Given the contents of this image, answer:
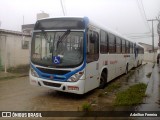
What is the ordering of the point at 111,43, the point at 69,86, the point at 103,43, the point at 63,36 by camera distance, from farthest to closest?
the point at 111,43
the point at 103,43
the point at 63,36
the point at 69,86

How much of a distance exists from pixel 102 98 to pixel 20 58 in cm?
1301

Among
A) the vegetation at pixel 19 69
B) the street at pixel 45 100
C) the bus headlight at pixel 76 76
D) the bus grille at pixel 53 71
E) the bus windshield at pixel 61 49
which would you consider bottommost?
the street at pixel 45 100

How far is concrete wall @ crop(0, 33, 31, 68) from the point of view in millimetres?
18250

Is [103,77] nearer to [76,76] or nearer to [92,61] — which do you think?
[92,61]

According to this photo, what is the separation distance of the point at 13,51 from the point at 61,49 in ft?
40.8

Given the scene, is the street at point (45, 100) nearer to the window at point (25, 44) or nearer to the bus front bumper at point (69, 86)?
the bus front bumper at point (69, 86)

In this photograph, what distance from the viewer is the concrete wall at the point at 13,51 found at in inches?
719

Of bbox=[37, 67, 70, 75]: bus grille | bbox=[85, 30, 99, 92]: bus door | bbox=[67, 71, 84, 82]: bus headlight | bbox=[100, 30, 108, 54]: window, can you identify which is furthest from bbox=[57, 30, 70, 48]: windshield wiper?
bbox=[100, 30, 108, 54]: window

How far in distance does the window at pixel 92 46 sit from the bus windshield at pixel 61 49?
0.45m

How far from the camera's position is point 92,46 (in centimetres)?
870

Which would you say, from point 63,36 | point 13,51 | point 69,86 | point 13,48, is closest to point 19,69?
point 13,51

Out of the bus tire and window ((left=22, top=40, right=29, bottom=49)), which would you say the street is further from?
window ((left=22, top=40, right=29, bottom=49))

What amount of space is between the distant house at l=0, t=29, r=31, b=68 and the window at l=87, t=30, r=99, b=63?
10.2 meters

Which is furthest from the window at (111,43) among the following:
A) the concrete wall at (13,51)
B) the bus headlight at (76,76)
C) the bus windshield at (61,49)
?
the concrete wall at (13,51)
